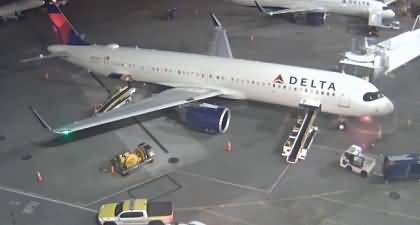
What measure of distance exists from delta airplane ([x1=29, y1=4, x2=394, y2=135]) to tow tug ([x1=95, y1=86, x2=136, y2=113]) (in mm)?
1857

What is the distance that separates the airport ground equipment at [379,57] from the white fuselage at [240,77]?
7.67 meters

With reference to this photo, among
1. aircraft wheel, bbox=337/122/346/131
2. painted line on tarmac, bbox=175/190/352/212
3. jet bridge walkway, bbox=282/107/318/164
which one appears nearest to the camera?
painted line on tarmac, bbox=175/190/352/212

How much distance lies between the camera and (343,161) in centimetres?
3184

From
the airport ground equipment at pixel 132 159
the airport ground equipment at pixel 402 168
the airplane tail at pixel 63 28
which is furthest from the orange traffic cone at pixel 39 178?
the airport ground equipment at pixel 402 168

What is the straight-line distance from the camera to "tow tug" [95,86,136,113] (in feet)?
125

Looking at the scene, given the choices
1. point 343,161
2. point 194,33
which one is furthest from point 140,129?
point 194,33

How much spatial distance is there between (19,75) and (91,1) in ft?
88.2

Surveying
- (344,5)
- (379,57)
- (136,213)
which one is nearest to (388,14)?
(344,5)

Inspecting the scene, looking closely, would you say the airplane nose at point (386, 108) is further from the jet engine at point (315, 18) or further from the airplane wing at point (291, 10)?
the jet engine at point (315, 18)

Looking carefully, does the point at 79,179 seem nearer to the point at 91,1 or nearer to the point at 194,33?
the point at 194,33

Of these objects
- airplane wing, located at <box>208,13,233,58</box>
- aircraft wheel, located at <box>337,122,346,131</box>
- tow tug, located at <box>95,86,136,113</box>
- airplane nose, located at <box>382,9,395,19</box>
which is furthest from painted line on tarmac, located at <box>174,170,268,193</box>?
airplane nose, located at <box>382,9,395,19</box>

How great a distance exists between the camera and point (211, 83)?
38.9 metres

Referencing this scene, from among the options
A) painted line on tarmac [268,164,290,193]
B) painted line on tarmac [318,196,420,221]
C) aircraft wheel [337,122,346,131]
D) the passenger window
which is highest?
the passenger window

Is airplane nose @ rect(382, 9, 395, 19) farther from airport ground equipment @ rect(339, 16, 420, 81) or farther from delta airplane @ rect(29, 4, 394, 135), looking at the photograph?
delta airplane @ rect(29, 4, 394, 135)
